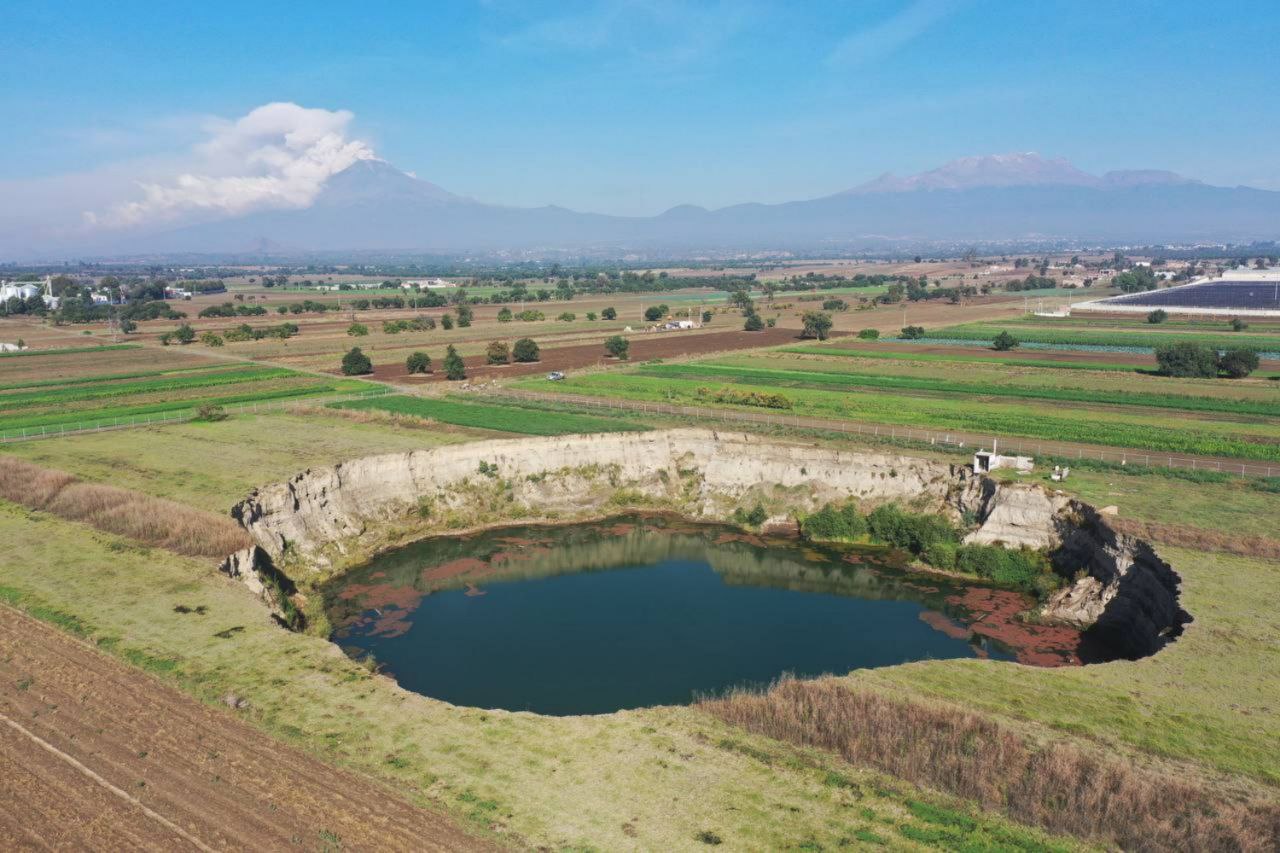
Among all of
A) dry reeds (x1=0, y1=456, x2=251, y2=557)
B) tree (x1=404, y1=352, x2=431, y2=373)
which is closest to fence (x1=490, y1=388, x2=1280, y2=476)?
tree (x1=404, y1=352, x2=431, y2=373)

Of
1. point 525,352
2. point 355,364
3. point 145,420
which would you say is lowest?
point 145,420

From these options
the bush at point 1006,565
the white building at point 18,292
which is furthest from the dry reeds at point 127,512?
the white building at point 18,292

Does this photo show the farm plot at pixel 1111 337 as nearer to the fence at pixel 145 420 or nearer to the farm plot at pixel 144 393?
the fence at pixel 145 420

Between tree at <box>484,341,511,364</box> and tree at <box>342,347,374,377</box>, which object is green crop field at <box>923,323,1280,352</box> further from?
tree at <box>342,347,374,377</box>

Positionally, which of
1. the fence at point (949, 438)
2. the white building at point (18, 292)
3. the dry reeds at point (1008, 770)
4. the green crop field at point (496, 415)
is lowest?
the dry reeds at point (1008, 770)

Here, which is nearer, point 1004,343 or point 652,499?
point 652,499

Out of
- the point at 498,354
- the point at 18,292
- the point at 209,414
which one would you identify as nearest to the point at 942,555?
the point at 209,414

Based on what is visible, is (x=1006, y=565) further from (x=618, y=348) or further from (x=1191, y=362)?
(x=618, y=348)

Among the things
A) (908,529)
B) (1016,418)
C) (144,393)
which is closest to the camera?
(908,529)
